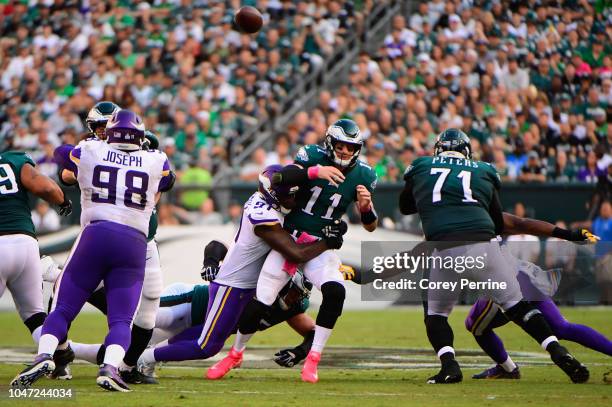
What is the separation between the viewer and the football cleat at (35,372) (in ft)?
20.6

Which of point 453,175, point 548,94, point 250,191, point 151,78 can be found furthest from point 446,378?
point 151,78

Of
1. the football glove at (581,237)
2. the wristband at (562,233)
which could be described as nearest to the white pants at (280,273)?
the wristband at (562,233)

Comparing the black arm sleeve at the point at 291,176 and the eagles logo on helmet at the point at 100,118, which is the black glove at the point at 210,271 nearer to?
the black arm sleeve at the point at 291,176

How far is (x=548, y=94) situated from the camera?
657 inches

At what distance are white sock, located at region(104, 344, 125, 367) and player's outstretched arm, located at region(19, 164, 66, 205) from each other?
122 cm

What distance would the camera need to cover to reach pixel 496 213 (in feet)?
25.5

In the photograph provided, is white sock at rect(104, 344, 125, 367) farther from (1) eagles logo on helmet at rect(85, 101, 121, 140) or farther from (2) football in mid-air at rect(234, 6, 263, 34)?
(2) football in mid-air at rect(234, 6, 263, 34)

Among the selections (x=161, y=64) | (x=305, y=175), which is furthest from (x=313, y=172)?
(x=161, y=64)

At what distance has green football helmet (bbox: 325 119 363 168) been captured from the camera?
7742 mm

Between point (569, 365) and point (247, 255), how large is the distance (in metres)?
2.40

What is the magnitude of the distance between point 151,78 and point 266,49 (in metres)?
2.07

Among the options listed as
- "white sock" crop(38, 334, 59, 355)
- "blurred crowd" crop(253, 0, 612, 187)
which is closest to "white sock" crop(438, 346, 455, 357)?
"white sock" crop(38, 334, 59, 355)

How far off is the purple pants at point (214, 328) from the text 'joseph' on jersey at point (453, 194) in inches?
57.3

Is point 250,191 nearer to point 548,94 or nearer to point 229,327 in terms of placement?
point 548,94
